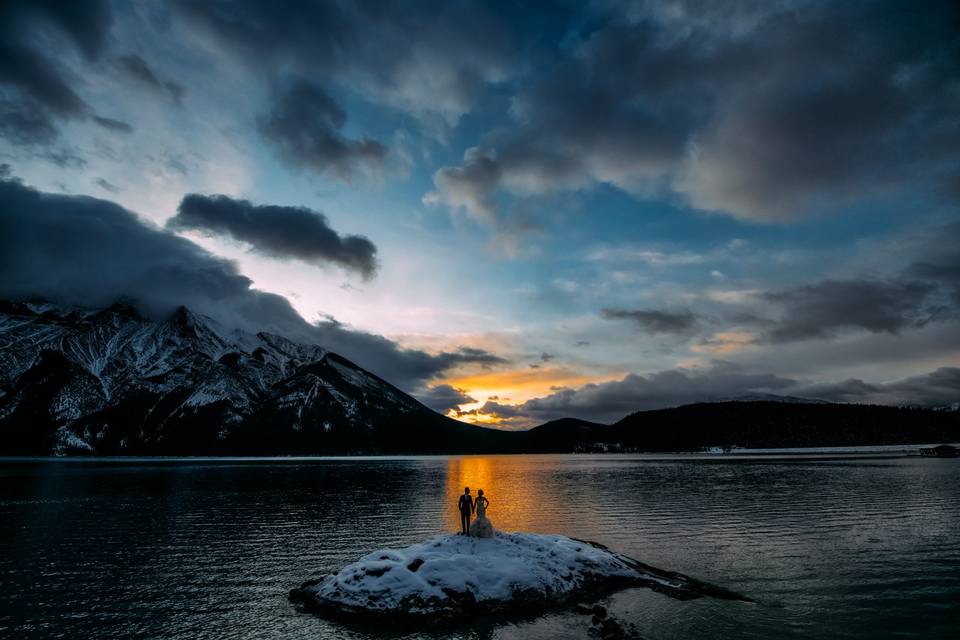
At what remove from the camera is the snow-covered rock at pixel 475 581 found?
86.1ft

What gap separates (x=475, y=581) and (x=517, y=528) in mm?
28049

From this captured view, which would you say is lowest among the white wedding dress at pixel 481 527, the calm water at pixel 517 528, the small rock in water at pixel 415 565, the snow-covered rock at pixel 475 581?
the calm water at pixel 517 528

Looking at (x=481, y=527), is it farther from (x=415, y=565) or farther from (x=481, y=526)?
(x=415, y=565)

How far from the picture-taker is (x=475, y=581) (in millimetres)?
28000

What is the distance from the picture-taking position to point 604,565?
32094 mm

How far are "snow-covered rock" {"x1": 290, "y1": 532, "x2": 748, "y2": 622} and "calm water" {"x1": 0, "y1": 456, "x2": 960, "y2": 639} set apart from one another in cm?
183

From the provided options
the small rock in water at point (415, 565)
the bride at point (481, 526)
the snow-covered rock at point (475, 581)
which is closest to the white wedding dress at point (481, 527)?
the bride at point (481, 526)

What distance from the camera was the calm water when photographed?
954 inches

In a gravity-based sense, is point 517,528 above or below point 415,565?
below

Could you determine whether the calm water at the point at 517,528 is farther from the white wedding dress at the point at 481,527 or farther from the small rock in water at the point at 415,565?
the white wedding dress at the point at 481,527

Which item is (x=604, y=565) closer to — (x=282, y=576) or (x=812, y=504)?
(x=282, y=576)

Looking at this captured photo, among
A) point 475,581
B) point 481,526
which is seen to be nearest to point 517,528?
point 481,526

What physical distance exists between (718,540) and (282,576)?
115ft

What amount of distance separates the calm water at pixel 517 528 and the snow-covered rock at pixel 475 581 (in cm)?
183
